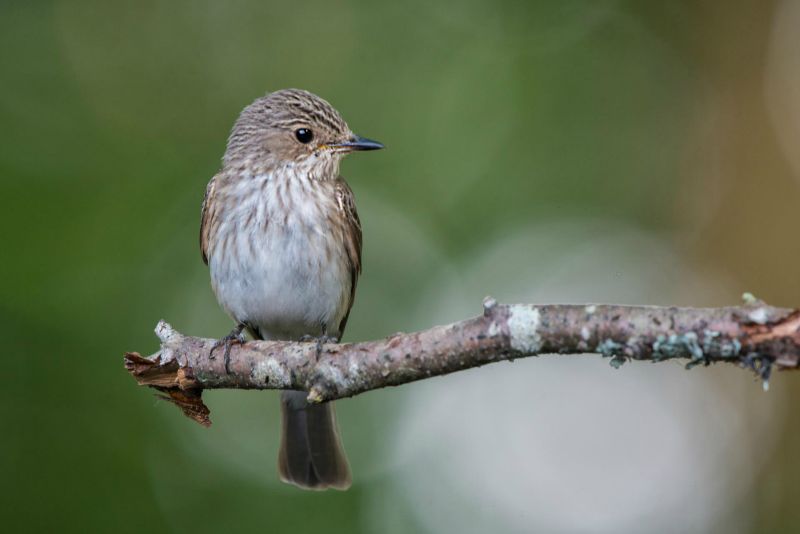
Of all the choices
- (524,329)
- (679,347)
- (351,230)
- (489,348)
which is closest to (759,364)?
(679,347)

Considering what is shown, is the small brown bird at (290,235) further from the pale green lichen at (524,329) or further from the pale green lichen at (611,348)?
the pale green lichen at (611,348)

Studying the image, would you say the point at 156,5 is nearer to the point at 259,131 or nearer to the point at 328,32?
the point at 328,32

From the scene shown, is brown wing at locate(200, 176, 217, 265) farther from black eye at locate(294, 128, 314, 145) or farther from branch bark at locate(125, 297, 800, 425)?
branch bark at locate(125, 297, 800, 425)

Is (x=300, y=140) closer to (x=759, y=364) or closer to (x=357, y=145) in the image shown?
(x=357, y=145)

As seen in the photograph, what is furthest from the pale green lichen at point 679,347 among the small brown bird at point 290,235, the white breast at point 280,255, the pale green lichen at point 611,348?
the white breast at point 280,255

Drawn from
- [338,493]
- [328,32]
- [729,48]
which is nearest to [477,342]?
[338,493]

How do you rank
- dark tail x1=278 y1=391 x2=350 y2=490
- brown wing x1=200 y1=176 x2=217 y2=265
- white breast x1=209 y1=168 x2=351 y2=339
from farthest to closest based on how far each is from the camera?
dark tail x1=278 y1=391 x2=350 y2=490, brown wing x1=200 y1=176 x2=217 y2=265, white breast x1=209 y1=168 x2=351 y2=339

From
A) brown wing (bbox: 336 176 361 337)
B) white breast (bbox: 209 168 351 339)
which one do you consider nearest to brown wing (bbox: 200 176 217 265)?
white breast (bbox: 209 168 351 339)

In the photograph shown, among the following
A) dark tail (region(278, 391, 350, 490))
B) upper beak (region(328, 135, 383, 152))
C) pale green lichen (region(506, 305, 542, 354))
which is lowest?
pale green lichen (region(506, 305, 542, 354))
